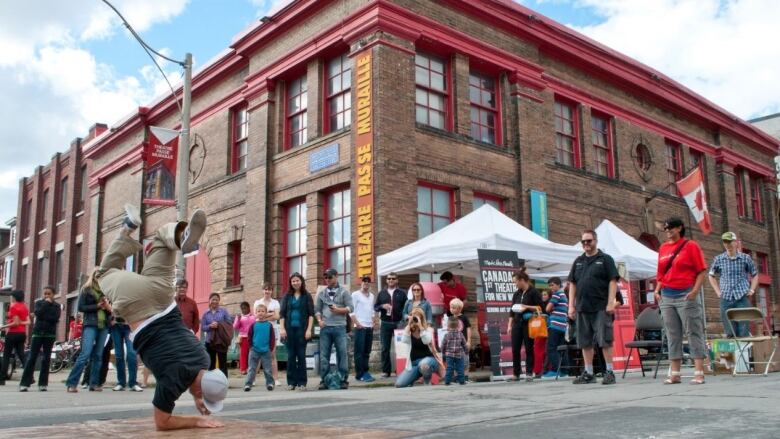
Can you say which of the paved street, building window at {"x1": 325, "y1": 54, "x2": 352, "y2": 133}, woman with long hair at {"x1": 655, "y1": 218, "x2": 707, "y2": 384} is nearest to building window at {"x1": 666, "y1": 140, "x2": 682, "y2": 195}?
building window at {"x1": 325, "y1": 54, "x2": 352, "y2": 133}

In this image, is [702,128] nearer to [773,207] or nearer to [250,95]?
[773,207]

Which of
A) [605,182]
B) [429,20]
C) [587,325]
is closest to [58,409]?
[587,325]

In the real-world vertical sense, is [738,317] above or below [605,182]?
below

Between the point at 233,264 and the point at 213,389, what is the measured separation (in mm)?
14545

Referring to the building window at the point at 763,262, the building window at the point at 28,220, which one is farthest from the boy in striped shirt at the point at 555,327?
the building window at the point at 28,220

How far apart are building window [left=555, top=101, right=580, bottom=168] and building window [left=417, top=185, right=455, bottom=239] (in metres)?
4.56

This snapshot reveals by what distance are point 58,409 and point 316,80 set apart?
11117mm

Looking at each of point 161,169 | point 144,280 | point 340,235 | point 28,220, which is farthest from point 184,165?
point 28,220

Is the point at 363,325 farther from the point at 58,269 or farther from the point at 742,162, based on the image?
the point at 58,269

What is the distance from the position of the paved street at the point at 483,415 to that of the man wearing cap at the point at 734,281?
8.01ft

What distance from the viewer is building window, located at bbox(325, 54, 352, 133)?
54.8 ft

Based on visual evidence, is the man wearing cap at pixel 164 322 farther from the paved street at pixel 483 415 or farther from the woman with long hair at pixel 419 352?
the woman with long hair at pixel 419 352

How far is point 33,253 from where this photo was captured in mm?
33688

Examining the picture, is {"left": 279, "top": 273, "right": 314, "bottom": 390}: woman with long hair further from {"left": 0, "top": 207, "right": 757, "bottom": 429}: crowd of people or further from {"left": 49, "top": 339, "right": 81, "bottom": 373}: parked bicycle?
{"left": 49, "top": 339, "right": 81, "bottom": 373}: parked bicycle
